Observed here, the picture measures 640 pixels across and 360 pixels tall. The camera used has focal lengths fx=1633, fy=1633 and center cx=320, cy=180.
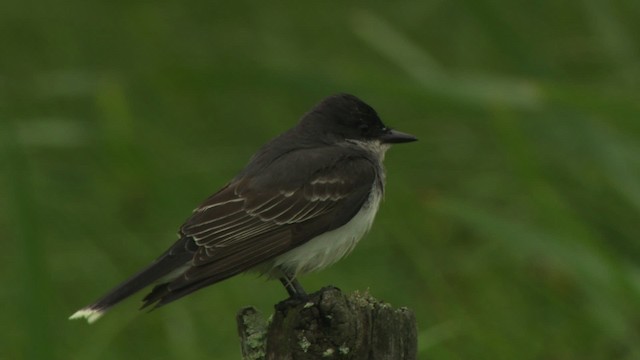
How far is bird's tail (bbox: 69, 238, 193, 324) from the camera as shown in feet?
22.7

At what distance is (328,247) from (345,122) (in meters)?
0.99

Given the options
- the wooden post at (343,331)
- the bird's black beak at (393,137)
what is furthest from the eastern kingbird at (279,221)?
the wooden post at (343,331)

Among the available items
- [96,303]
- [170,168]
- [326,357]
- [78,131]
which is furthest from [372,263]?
[326,357]

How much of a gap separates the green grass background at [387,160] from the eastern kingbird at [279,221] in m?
0.59

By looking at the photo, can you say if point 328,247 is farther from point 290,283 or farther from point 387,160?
point 387,160

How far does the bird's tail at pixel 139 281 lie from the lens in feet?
22.7

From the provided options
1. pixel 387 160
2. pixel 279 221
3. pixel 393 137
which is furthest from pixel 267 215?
pixel 387 160

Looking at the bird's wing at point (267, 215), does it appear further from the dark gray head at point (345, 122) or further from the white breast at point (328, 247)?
the dark gray head at point (345, 122)

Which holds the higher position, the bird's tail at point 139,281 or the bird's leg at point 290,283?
the bird's tail at point 139,281

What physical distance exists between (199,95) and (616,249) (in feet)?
18.0

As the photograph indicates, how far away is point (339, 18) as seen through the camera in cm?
1507

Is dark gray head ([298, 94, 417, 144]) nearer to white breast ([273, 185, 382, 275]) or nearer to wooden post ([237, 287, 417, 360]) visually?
white breast ([273, 185, 382, 275])

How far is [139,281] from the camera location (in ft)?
22.7

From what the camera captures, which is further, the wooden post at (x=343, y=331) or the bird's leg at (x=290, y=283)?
the bird's leg at (x=290, y=283)
